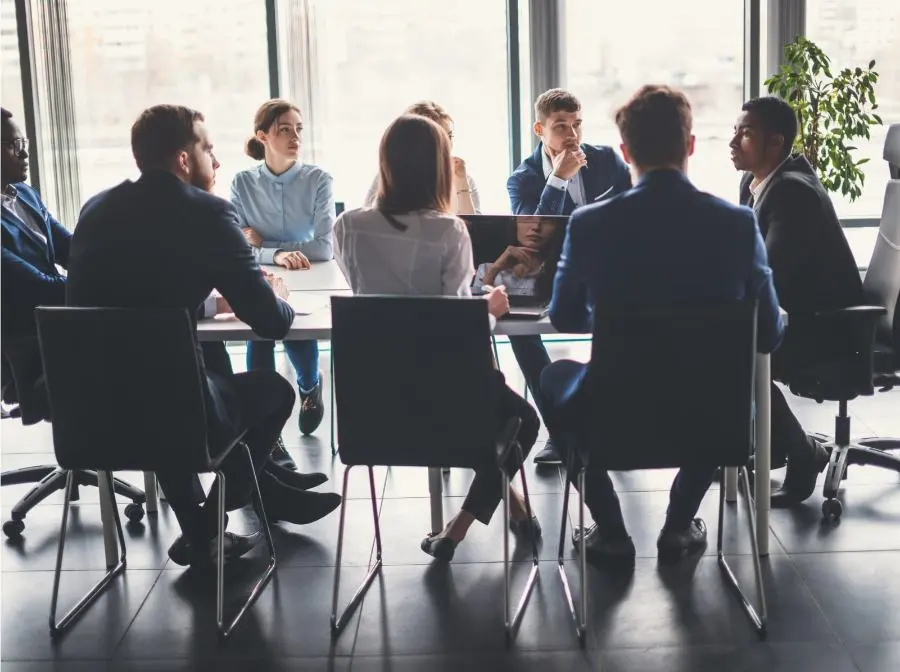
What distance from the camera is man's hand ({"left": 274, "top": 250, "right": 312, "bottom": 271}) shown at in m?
4.00

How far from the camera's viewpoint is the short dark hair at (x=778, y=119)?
3395mm

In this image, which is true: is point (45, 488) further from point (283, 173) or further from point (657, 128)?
point (657, 128)

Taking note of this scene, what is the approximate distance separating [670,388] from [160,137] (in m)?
1.34

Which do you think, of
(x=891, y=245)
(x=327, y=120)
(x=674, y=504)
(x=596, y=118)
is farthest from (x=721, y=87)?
(x=674, y=504)

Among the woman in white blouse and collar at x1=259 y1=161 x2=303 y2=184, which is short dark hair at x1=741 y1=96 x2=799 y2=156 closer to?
the woman in white blouse

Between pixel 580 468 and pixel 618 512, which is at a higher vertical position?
pixel 580 468

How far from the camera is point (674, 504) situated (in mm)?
3076

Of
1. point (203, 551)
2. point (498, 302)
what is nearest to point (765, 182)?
point (498, 302)

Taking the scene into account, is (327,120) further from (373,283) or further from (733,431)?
(733,431)

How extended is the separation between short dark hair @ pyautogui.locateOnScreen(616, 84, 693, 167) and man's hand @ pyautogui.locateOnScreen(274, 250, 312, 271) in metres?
1.70

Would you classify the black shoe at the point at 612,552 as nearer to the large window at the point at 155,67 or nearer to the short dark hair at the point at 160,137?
the short dark hair at the point at 160,137

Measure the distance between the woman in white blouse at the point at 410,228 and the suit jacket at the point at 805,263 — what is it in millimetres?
1019

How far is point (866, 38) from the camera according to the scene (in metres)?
6.35

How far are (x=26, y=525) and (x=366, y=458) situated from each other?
1453 mm
